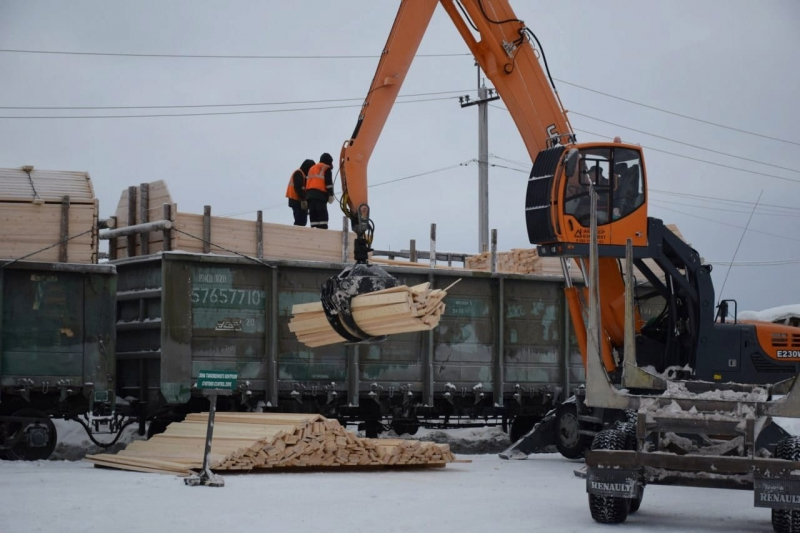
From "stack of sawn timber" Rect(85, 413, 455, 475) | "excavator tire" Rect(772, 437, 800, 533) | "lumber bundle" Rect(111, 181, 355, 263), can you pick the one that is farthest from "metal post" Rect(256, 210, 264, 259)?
"excavator tire" Rect(772, 437, 800, 533)

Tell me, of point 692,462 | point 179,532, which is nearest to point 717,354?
point 692,462

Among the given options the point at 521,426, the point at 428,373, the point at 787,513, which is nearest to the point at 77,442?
the point at 428,373

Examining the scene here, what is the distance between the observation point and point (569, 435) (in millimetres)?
15836

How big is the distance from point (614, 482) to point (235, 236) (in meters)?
7.81

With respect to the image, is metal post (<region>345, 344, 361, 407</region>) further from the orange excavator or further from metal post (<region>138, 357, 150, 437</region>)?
the orange excavator

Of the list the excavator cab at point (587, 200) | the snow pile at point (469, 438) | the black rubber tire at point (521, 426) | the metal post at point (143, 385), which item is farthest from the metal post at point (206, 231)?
the black rubber tire at point (521, 426)

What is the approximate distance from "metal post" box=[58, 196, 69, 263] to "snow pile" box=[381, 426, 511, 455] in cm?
665

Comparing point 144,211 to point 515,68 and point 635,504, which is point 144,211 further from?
point 635,504

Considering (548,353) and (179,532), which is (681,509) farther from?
(548,353)

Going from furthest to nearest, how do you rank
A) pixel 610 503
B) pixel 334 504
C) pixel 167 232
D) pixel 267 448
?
pixel 167 232 → pixel 267 448 → pixel 334 504 → pixel 610 503

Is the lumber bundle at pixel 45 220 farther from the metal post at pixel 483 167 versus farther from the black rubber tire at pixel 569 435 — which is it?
the metal post at pixel 483 167

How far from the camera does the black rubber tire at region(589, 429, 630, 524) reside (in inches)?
356

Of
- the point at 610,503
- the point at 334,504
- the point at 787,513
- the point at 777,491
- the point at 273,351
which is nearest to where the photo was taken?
the point at 777,491

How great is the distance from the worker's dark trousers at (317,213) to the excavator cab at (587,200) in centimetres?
460
